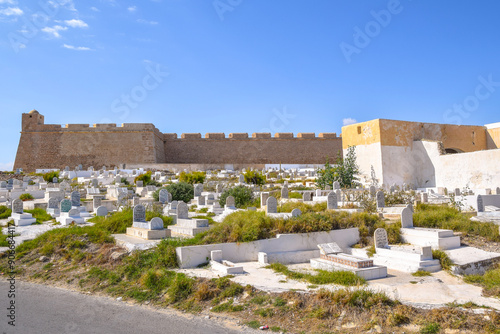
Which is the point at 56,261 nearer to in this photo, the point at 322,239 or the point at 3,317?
the point at 3,317

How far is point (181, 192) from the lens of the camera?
1488 centimetres

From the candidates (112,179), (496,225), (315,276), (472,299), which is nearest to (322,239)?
(315,276)

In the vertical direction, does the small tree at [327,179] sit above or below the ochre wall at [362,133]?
below

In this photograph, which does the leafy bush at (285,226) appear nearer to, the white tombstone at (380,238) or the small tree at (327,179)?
the white tombstone at (380,238)

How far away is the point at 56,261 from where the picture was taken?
24.5 feet

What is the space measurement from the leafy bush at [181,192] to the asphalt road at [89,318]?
874 cm

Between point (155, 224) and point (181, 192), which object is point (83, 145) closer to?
point (181, 192)

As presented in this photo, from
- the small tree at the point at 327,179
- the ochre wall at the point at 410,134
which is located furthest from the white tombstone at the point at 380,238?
the ochre wall at the point at 410,134

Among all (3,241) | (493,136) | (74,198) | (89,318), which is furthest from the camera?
(493,136)

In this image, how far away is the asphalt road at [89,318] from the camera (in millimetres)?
4586

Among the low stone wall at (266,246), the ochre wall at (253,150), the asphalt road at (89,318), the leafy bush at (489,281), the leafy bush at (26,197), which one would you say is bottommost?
the asphalt road at (89,318)

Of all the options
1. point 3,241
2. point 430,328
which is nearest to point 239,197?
point 3,241

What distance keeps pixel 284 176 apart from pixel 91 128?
55.4ft

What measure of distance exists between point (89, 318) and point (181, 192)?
9.96 meters
